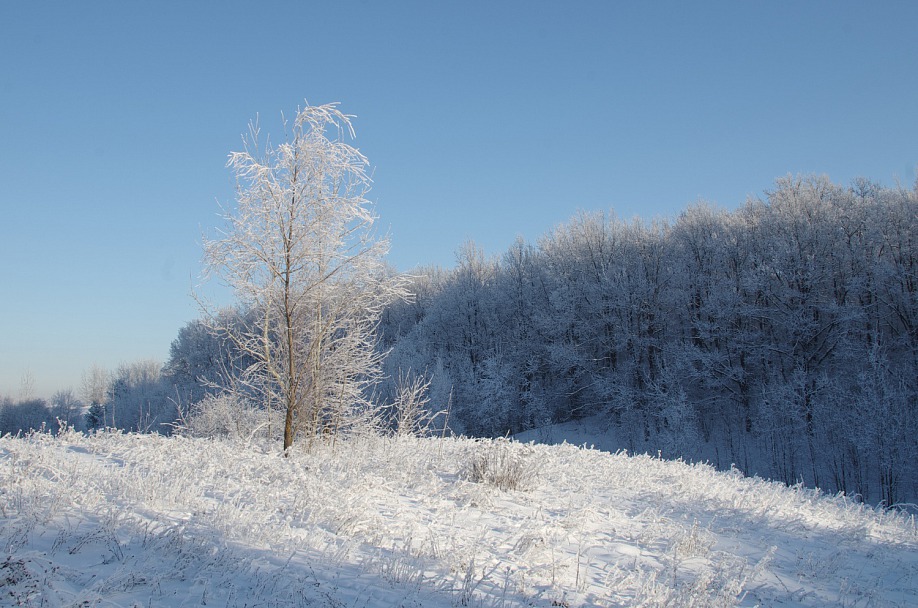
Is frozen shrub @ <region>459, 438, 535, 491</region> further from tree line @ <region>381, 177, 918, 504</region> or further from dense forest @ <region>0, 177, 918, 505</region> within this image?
tree line @ <region>381, 177, 918, 504</region>

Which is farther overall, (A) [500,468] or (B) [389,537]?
(A) [500,468]

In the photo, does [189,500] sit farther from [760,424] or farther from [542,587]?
[760,424]

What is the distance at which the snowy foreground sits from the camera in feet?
11.8

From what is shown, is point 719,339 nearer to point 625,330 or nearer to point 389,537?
Result: point 625,330

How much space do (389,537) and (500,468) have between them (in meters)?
3.10

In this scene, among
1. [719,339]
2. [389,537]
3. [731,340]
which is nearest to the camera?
[389,537]

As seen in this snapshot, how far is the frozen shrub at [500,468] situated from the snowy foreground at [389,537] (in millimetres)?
36

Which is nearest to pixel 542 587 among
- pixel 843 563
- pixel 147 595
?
pixel 147 595

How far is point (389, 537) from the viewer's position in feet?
16.3

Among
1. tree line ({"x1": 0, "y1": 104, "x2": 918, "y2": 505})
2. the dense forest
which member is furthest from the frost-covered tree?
the dense forest

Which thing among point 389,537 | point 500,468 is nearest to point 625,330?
point 500,468

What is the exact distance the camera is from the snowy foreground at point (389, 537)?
3609 millimetres

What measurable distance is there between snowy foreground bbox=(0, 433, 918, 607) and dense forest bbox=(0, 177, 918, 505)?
10148 millimetres

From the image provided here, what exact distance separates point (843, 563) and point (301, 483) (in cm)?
638
